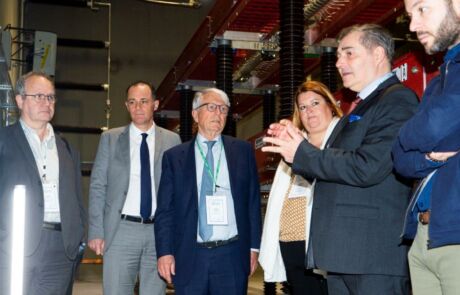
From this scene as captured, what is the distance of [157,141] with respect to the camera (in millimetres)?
4055

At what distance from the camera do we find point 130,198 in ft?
12.7

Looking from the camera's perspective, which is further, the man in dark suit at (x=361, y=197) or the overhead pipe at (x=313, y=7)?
the overhead pipe at (x=313, y=7)

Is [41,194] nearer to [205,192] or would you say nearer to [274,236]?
[205,192]

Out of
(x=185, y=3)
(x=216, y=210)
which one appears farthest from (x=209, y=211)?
(x=185, y=3)

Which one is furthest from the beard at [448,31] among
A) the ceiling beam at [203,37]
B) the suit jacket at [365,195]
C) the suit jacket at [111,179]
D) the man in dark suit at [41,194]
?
the ceiling beam at [203,37]

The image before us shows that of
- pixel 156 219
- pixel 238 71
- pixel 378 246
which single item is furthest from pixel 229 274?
pixel 238 71

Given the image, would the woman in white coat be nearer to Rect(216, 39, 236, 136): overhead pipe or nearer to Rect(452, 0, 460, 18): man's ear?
Rect(452, 0, 460, 18): man's ear

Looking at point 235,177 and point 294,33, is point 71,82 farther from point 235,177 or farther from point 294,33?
point 235,177

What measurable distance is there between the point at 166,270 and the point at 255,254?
0.49 metres

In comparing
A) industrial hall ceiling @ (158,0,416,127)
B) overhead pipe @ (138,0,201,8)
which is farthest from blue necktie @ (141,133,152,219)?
overhead pipe @ (138,0,201,8)

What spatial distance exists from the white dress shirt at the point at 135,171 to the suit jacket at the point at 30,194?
35cm

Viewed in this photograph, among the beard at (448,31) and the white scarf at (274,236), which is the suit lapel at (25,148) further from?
the beard at (448,31)

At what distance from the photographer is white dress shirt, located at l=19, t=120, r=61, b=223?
135 inches

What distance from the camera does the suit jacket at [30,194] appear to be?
3299 millimetres
